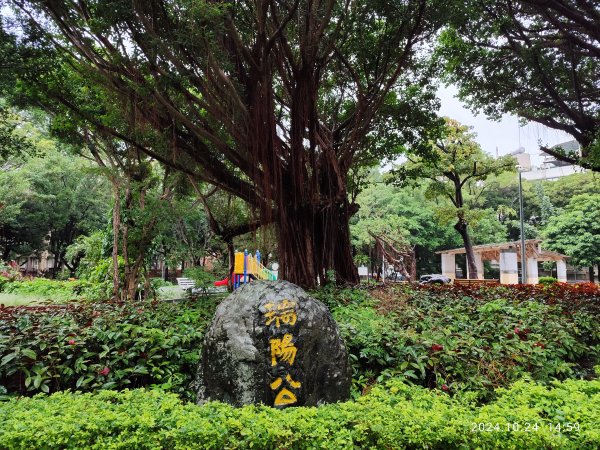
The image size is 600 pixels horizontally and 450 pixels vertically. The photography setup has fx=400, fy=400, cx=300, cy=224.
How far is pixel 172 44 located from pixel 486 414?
4.84 meters

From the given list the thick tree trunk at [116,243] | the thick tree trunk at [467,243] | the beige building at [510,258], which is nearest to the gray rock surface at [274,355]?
the thick tree trunk at [116,243]

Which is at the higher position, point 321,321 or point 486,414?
point 321,321

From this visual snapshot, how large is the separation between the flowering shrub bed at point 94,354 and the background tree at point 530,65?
5.76 m

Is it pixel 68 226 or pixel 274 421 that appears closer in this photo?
pixel 274 421

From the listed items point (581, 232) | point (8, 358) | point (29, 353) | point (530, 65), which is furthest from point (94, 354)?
point (581, 232)

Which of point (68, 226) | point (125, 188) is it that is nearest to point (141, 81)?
point (125, 188)

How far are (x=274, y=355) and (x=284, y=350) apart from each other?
0.06 meters

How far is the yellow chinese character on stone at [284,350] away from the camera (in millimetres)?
2344

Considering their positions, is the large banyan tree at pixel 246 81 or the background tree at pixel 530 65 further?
the background tree at pixel 530 65

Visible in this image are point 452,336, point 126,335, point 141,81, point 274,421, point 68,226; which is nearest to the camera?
point 274,421

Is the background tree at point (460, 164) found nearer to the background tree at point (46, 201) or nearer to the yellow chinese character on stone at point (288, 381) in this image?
the yellow chinese character on stone at point (288, 381)

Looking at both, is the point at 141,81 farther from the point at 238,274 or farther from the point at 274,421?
the point at 274,421

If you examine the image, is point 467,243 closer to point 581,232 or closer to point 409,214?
point 581,232

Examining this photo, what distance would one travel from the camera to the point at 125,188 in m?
6.89
